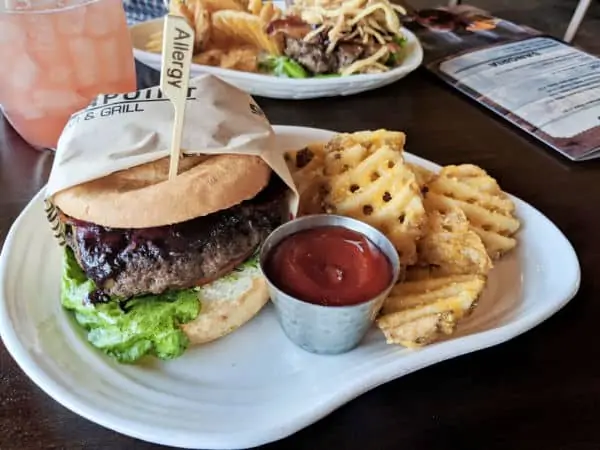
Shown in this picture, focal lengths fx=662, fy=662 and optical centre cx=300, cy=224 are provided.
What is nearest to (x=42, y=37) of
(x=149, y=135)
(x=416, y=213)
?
(x=149, y=135)

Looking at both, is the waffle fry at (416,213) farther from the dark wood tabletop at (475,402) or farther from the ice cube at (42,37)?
the ice cube at (42,37)

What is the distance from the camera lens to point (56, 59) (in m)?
1.75

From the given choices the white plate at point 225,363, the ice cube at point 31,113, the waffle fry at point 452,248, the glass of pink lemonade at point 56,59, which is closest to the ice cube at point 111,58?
the glass of pink lemonade at point 56,59

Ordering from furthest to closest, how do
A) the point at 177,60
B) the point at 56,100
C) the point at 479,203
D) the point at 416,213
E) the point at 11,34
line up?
the point at 56,100, the point at 11,34, the point at 479,203, the point at 416,213, the point at 177,60

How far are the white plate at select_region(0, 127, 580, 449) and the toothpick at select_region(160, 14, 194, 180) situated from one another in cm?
46

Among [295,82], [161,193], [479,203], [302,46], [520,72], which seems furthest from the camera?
[520,72]

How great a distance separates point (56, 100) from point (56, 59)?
12 cm

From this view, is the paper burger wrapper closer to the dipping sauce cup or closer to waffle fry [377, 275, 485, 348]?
the dipping sauce cup

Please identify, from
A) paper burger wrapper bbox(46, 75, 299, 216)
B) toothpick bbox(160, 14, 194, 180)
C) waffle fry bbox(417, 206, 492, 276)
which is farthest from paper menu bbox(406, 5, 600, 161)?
toothpick bbox(160, 14, 194, 180)

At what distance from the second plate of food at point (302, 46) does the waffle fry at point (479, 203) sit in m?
0.78

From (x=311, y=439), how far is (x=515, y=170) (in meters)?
1.15

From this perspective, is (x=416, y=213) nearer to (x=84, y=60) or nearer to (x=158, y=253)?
(x=158, y=253)

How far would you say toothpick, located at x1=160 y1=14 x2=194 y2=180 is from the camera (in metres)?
1.10

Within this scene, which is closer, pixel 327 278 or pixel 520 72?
pixel 327 278
